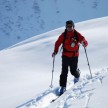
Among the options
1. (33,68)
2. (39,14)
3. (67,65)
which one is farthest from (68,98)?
(39,14)

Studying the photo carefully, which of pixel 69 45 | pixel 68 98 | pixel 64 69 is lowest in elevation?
pixel 68 98

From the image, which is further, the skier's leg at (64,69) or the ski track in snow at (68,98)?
the skier's leg at (64,69)

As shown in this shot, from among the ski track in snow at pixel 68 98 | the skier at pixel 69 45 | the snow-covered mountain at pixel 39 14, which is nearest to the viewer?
the ski track in snow at pixel 68 98

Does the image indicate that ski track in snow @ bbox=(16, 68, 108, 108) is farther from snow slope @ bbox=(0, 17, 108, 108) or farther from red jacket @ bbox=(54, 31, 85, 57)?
red jacket @ bbox=(54, 31, 85, 57)

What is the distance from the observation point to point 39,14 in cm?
13575

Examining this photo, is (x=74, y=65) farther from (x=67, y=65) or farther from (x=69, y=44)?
(x=69, y=44)

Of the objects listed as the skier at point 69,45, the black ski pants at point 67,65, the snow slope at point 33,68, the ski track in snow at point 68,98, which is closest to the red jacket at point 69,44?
the skier at point 69,45

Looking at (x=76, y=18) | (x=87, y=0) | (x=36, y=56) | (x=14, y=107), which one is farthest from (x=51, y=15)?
(x=14, y=107)

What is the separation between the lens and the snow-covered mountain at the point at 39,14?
128875mm

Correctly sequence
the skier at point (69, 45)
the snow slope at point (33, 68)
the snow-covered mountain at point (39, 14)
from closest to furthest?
the skier at point (69, 45)
the snow slope at point (33, 68)
the snow-covered mountain at point (39, 14)

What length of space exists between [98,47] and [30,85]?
214 inches

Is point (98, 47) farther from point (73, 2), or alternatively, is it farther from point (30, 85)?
point (73, 2)

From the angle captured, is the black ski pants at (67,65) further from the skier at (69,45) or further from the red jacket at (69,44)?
the red jacket at (69,44)

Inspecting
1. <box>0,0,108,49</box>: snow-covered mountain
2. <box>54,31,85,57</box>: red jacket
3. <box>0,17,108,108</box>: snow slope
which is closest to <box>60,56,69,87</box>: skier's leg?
<box>54,31,85,57</box>: red jacket
